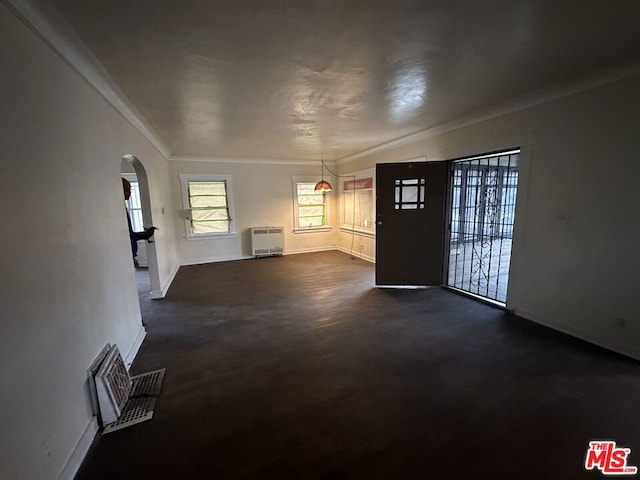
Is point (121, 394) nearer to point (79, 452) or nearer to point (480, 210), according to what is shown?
point (79, 452)

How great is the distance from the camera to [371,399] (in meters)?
2.08

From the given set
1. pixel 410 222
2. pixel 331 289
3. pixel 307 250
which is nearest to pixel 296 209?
pixel 307 250

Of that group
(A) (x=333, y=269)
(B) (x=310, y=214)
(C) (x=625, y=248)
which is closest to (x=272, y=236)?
(B) (x=310, y=214)

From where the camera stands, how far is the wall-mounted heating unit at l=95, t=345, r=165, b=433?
1874mm

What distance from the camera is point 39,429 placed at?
1.34 meters

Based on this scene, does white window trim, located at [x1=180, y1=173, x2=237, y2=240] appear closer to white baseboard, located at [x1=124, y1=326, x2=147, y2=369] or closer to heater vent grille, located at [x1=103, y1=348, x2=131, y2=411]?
white baseboard, located at [x1=124, y1=326, x2=147, y2=369]

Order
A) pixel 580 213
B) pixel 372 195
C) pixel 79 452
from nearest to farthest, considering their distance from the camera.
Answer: pixel 79 452
pixel 580 213
pixel 372 195

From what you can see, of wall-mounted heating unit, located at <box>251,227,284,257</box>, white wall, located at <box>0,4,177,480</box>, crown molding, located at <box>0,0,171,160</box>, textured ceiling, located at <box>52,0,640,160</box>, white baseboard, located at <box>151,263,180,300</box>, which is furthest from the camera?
wall-mounted heating unit, located at <box>251,227,284,257</box>

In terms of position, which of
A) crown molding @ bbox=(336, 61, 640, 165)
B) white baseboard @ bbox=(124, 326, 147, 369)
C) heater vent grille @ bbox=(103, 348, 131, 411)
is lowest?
white baseboard @ bbox=(124, 326, 147, 369)

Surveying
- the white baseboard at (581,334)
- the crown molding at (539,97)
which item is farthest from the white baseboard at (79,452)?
the crown molding at (539,97)

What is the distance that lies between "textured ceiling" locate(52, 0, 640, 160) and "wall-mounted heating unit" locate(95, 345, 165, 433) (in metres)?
2.18

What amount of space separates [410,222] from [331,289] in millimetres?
1609

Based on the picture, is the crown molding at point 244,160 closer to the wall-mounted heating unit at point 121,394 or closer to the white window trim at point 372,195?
the white window trim at point 372,195

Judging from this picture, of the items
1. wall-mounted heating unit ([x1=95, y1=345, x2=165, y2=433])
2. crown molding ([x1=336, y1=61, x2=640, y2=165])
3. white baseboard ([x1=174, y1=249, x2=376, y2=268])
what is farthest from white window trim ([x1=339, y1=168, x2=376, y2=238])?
wall-mounted heating unit ([x1=95, y1=345, x2=165, y2=433])
